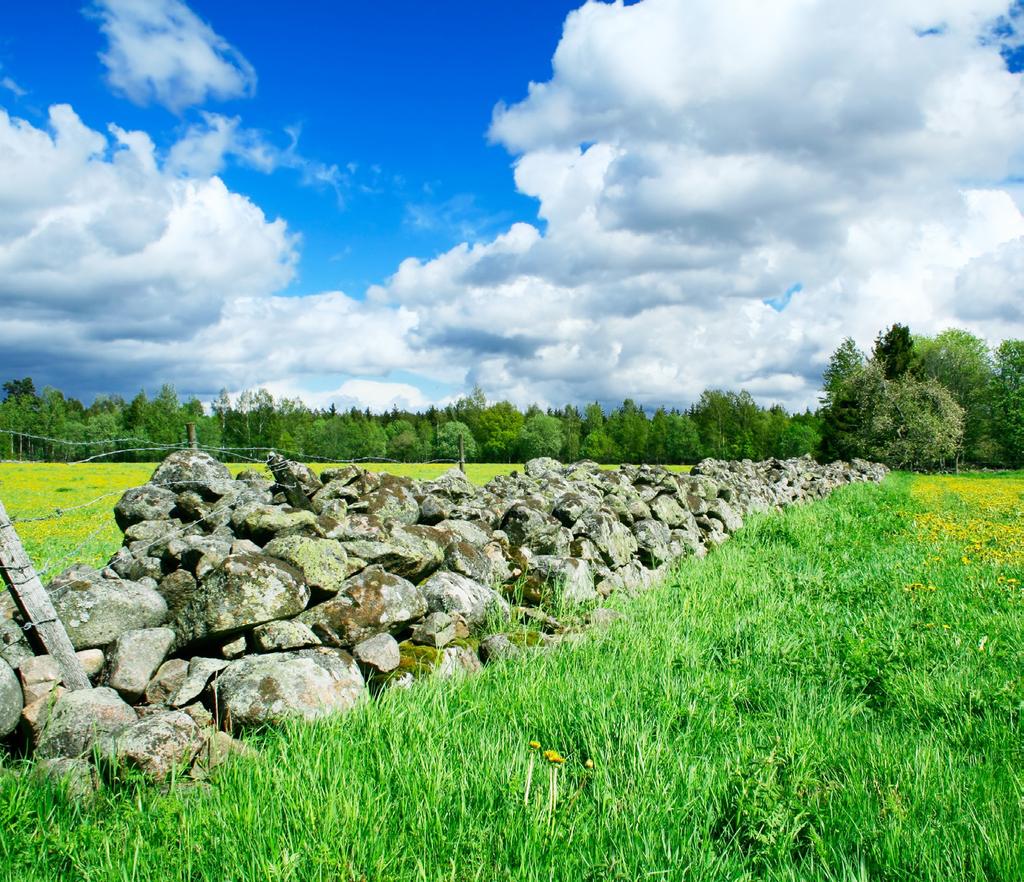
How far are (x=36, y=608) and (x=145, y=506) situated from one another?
3567mm

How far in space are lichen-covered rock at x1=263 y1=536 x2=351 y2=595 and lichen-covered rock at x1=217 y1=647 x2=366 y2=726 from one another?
28.2 inches

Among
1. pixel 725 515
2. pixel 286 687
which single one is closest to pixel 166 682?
pixel 286 687

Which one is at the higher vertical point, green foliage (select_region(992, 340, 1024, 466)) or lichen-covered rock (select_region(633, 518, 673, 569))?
green foliage (select_region(992, 340, 1024, 466))

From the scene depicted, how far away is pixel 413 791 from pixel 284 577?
2094 mm

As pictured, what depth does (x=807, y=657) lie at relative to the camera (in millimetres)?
5109

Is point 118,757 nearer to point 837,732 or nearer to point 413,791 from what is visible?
point 413,791

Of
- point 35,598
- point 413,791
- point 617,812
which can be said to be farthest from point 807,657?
point 35,598

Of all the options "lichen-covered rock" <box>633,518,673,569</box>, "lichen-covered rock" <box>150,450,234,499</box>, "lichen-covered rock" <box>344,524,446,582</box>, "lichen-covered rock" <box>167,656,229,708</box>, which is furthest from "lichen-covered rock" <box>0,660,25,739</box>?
"lichen-covered rock" <box>633,518,673,569</box>

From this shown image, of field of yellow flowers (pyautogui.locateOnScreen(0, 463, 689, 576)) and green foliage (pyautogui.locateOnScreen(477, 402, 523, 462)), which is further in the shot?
green foliage (pyautogui.locateOnScreen(477, 402, 523, 462))

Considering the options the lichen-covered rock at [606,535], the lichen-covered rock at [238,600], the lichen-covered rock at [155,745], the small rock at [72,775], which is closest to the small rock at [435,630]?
the lichen-covered rock at [238,600]

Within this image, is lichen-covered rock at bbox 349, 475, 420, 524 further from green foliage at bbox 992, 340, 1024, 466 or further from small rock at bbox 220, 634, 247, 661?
green foliage at bbox 992, 340, 1024, 466

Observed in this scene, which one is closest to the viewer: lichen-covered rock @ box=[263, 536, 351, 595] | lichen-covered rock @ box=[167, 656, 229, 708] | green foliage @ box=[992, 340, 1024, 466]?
lichen-covered rock @ box=[167, 656, 229, 708]

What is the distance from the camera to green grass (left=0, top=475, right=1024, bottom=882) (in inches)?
101

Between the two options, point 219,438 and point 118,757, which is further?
point 219,438
